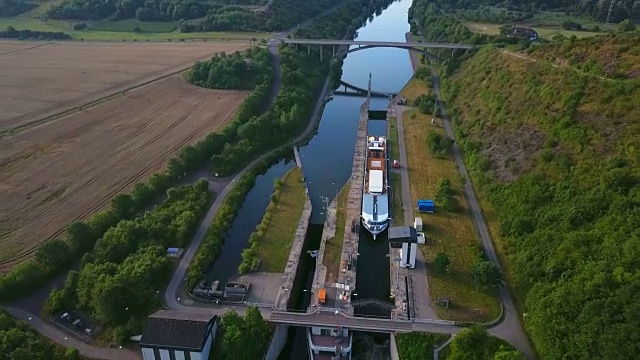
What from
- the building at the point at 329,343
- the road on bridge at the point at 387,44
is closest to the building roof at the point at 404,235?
the building at the point at 329,343

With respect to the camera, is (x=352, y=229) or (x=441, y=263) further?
(x=352, y=229)

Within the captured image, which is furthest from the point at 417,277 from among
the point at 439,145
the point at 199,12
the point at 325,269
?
the point at 199,12

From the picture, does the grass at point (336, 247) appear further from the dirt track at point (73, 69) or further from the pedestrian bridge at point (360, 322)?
the dirt track at point (73, 69)

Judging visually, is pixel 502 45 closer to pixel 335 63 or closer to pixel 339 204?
pixel 335 63

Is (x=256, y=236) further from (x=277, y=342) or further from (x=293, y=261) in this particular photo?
(x=277, y=342)

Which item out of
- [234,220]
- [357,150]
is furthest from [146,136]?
[357,150]

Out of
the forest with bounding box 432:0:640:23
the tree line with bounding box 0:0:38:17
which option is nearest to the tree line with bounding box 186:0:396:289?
the forest with bounding box 432:0:640:23
